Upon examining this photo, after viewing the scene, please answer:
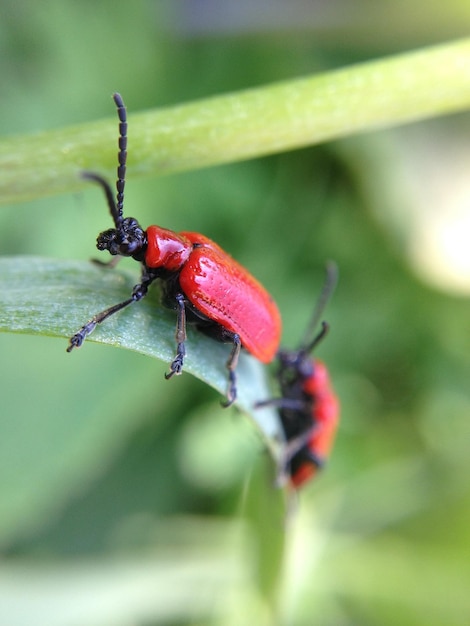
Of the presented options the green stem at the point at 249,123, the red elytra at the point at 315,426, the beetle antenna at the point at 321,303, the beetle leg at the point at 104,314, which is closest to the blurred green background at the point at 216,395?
the beetle antenna at the point at 321,303

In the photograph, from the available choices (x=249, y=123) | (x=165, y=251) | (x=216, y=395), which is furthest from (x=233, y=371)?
(x=216, y=395)

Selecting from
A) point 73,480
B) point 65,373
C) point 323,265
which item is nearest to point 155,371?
point 65,373

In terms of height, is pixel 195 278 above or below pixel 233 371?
above

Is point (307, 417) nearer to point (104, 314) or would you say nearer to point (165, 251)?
point (165, 251)

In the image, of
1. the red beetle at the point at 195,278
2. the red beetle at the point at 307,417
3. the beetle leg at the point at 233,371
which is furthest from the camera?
the red beetle at the point at 307,417

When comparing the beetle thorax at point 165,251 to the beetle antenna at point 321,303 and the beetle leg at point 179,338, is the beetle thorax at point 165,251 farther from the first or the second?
the beetle antenna at point 321,303

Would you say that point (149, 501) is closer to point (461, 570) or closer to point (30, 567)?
point (30, 567)
